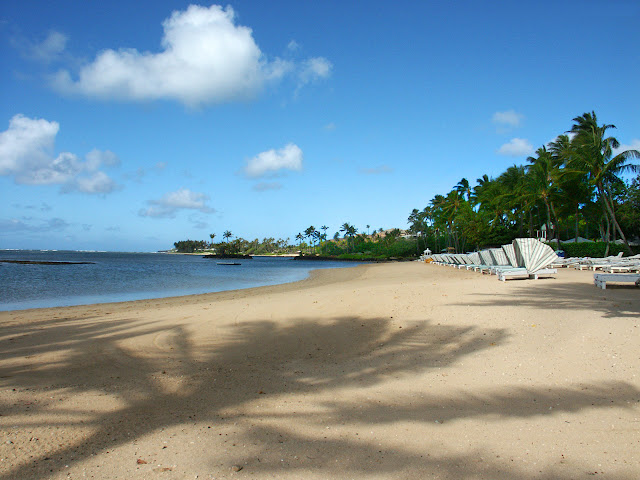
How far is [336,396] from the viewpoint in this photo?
4.27 meters

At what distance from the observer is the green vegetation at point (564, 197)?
2906 cm

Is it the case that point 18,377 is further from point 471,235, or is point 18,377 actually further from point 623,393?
point 471,235

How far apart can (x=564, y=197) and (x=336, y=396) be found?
3777 cm

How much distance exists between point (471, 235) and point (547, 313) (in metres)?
46.8

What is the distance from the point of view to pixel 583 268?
68.1 feet

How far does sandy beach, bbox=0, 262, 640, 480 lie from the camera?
2.92 m

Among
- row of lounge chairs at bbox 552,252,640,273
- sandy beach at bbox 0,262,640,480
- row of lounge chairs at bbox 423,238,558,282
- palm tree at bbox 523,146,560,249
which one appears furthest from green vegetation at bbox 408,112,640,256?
sandy beach at bbox 0,262,640,480

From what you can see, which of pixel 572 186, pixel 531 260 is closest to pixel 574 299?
pixel 531 260

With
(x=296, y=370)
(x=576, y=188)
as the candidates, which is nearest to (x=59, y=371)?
(x=296, y=370)

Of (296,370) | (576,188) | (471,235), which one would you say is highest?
(576,188)

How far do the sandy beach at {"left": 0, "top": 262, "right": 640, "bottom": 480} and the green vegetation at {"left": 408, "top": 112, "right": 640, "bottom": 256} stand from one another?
26.2m

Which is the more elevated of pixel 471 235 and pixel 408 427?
pixel 471 235

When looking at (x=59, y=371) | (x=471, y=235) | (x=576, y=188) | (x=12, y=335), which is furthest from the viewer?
(x=471, y=235)

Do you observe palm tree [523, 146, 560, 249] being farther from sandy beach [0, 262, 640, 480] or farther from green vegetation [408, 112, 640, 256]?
sandy beach [0, 262, 640, 480]
